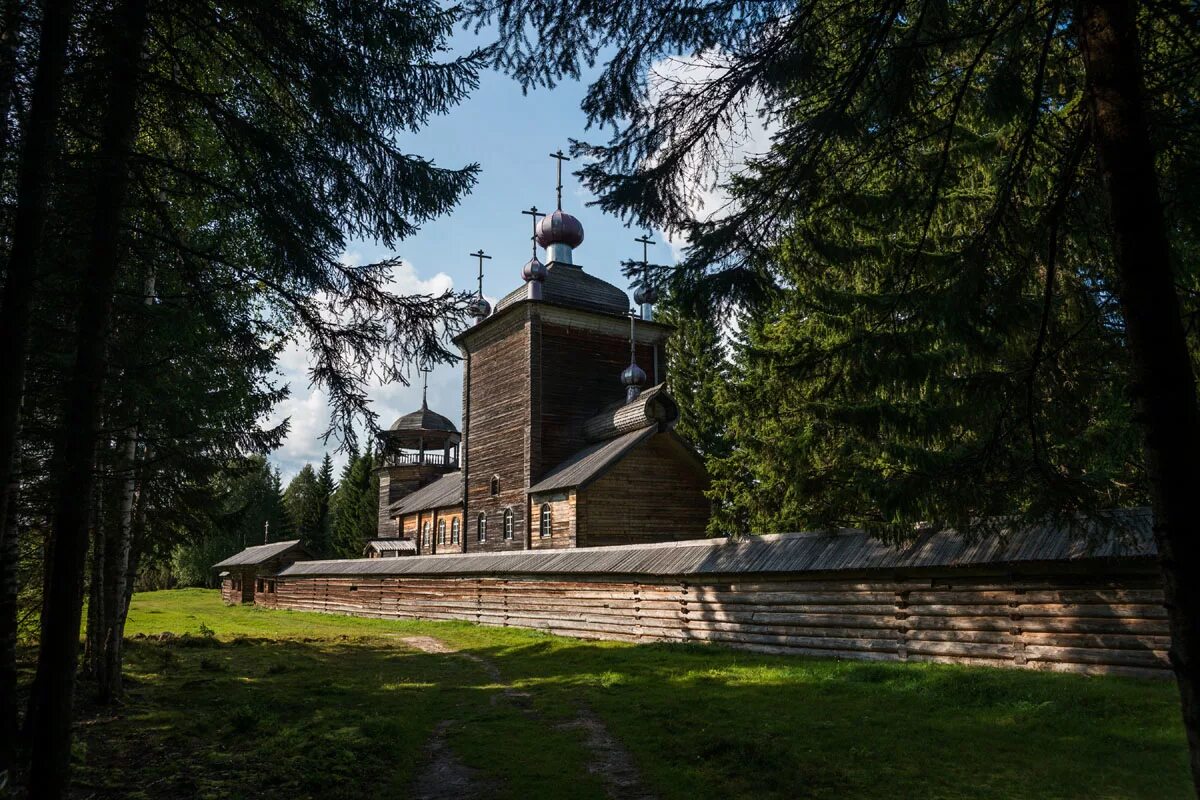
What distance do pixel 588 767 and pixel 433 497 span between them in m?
33.3

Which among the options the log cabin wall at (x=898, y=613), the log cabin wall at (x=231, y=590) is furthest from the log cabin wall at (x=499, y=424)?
the log cabin wall at (x=231, y=590)

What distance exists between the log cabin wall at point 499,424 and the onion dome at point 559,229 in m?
5.35

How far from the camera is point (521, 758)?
8.39 m

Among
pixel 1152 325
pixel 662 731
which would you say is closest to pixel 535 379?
pixel 662 731

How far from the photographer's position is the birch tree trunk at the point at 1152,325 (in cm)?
460

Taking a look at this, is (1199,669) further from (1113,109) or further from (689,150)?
(689,150)

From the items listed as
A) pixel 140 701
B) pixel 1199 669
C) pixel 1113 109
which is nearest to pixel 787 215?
pixel 1113 109

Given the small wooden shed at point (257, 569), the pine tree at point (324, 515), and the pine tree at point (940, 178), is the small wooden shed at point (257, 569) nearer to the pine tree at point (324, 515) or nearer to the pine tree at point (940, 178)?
the pine tree at point (324, 515)

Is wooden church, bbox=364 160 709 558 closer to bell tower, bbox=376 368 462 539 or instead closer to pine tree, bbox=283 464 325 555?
bell tower, bbox=376 368 462 539

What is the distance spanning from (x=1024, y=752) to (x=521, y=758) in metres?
5.17

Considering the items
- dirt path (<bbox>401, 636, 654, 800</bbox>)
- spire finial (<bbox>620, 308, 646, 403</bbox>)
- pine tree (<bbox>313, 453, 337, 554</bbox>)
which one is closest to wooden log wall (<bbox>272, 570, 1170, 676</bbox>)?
dirt path (<bbox>401, 636, 654, 800</bbox>)

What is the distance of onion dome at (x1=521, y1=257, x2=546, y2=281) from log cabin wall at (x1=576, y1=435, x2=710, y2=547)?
8488 mm

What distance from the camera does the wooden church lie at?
95.1 ft

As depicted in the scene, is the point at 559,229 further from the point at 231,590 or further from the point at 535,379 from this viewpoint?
the point at 231,590
